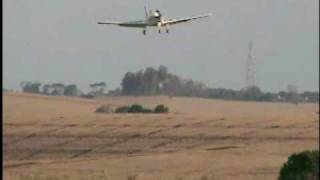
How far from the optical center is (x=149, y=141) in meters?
64.0

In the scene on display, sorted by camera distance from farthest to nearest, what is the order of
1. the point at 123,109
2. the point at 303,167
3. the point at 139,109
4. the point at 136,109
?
the point at 123,109 < the point at 139,109 < the point at 136,109 < the point at 303,167

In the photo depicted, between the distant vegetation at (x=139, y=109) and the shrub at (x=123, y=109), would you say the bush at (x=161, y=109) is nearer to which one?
the distant vegetation at (x=139, y=109)

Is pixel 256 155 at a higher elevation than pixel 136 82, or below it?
below

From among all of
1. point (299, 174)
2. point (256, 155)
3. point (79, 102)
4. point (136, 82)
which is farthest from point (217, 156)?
point (79, 102)

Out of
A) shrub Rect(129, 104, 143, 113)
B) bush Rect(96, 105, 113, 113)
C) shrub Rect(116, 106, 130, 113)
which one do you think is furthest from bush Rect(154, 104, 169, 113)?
bush Rect(96, 105, 113, 113)

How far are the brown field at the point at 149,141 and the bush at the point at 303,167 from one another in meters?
13.9

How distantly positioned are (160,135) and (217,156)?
1198cm

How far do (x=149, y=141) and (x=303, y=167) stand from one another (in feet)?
130

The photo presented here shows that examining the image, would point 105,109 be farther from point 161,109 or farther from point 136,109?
point 161,109

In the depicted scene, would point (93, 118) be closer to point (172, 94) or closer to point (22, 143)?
point (22, 143)

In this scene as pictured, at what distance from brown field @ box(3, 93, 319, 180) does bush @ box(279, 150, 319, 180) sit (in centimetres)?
1394

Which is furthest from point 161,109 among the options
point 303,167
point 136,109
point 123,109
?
point 303,167

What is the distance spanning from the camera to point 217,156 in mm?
55281

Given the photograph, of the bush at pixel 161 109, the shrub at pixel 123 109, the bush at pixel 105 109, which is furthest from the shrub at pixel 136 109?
the bush at pixel 105 109
